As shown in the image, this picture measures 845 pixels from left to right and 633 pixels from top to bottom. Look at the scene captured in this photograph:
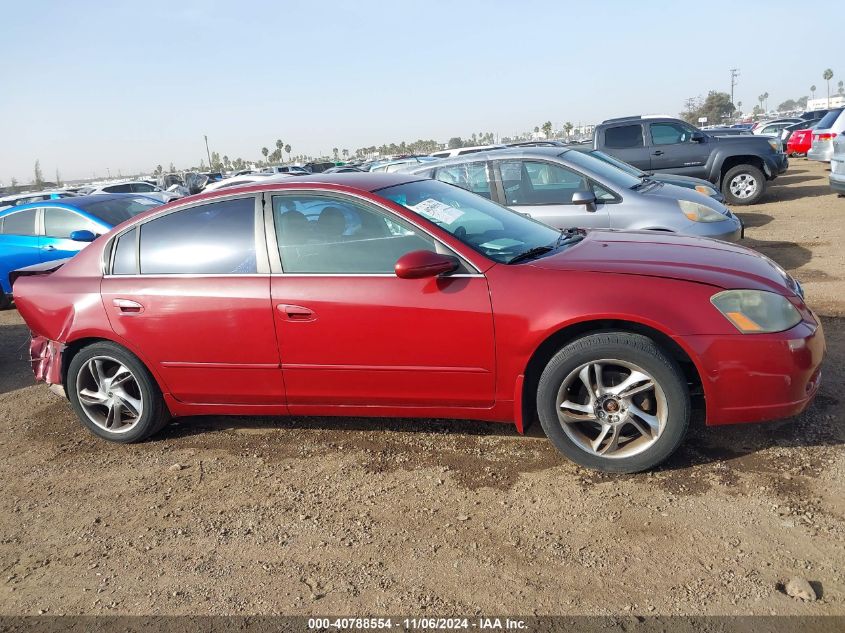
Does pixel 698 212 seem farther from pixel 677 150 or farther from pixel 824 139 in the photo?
pixel 824 139

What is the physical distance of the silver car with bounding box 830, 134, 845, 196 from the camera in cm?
1110

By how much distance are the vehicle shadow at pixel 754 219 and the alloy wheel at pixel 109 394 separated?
32.6 feet

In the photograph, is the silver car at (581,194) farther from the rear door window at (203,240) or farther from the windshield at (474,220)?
the rear door window at (203,240)

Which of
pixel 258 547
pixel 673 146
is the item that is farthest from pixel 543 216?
pixel 673 146

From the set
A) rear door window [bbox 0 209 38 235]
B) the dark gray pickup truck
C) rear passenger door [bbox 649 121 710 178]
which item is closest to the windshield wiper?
rear door window [bbox 0 209 38 235]

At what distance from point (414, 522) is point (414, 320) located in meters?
1.00

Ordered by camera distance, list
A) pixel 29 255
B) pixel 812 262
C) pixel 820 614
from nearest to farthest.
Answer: pixel 820 614, pixel 812 262, pixel 29 255

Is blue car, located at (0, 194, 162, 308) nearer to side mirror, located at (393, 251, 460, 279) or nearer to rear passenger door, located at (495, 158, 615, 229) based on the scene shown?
rear passenger door, located at (495, 158, 615, 229)

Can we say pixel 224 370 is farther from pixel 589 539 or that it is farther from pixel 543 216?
pixel 543 216

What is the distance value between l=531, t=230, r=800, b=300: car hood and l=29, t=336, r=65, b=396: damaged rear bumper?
3083 mm

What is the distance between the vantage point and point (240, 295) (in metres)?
3.75

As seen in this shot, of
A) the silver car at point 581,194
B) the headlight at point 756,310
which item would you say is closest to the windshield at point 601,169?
the silver car at point 581,194

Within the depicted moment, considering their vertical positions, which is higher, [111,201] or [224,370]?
[111,201]

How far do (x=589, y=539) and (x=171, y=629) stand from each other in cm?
171
